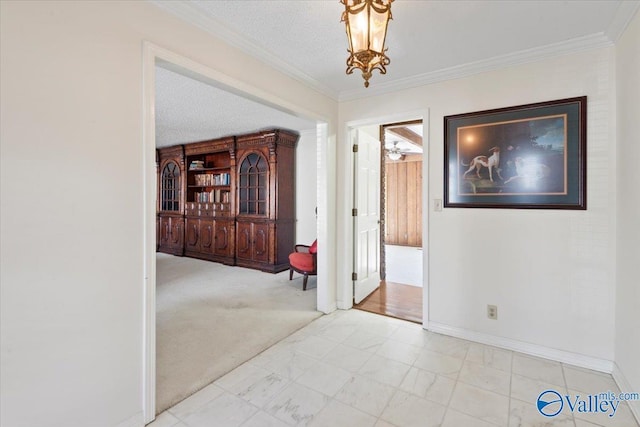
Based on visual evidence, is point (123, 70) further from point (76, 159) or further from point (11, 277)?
point (11, 277)

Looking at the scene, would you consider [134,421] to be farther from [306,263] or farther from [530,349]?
[530,349]

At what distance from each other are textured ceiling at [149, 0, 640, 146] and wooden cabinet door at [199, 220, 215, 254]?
327cm

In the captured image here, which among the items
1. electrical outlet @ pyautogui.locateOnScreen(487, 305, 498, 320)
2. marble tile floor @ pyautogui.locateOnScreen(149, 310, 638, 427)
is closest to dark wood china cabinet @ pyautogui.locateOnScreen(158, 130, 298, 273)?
marble tile floor @ pyautogui.locateOnScreen(149, 310, 638, 427)

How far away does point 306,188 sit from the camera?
17.3 feet

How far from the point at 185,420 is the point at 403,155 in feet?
24.1

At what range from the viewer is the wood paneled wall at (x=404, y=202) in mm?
7770

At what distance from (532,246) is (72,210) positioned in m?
3.00

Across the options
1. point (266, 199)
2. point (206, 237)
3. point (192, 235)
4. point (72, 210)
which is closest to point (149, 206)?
point (72, 210)

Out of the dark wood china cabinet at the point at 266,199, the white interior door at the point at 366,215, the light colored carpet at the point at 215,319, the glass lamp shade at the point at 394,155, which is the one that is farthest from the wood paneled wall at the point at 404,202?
the light colored carpet at the point at 215,319

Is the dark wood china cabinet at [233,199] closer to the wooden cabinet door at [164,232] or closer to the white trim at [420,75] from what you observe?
the wooden cabinet door at [164,232]

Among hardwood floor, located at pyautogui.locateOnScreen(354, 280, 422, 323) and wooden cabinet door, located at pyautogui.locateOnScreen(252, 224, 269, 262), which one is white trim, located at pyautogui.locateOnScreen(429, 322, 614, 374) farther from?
wooden cabinet door, located at pyautogui.locateOnScreen(252, 224, 269, 262)

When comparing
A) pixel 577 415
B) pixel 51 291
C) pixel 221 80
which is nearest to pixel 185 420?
pixel 51 291

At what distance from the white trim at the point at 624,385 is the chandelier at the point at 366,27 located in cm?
234

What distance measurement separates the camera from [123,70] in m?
1.52
